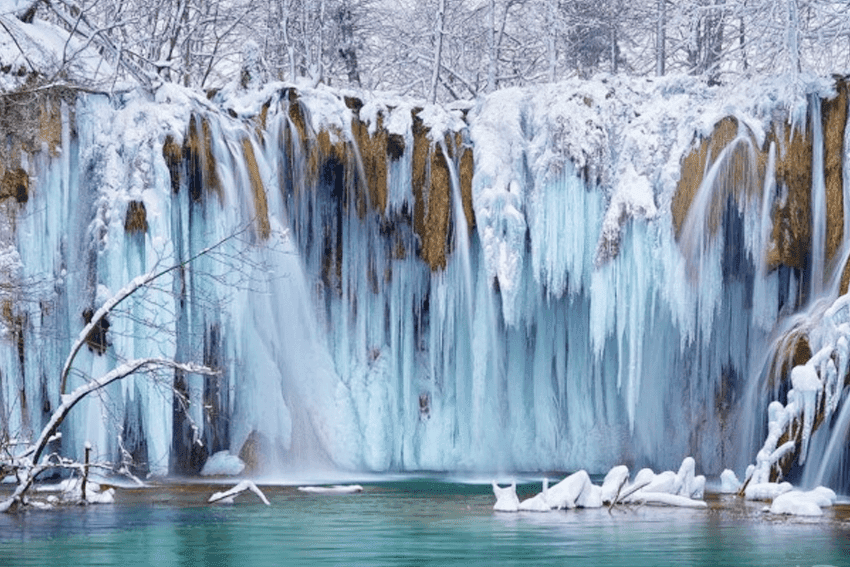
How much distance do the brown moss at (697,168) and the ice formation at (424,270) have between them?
32 mm

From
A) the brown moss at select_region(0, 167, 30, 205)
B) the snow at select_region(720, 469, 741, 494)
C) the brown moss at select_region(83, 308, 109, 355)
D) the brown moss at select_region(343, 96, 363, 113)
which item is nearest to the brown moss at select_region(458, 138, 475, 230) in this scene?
the brown moss at select_region(343, 96, 363, 113)

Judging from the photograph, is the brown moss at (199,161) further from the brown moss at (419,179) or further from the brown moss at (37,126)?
the brown moss at (419,179)

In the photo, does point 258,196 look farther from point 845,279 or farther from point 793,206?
point 845,279

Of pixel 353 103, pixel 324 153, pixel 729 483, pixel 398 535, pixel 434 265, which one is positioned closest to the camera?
pixel 398 535

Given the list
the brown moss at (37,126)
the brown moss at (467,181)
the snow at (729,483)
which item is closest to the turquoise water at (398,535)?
the snow at (729,483)

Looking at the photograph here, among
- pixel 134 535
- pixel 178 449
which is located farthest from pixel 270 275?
pixel 134 535

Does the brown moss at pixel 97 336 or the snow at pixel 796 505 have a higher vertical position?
the brown moss at pixel 97 336

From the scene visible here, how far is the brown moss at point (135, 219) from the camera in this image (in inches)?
773

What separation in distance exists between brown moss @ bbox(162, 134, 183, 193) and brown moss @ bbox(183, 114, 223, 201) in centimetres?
10

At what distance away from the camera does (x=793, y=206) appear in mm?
20125

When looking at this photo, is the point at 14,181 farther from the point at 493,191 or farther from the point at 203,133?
the point at 493,191

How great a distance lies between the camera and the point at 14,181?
19.2 meters

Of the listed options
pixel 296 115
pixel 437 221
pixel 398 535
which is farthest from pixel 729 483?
pixel 296 115

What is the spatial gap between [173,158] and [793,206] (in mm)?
8199
